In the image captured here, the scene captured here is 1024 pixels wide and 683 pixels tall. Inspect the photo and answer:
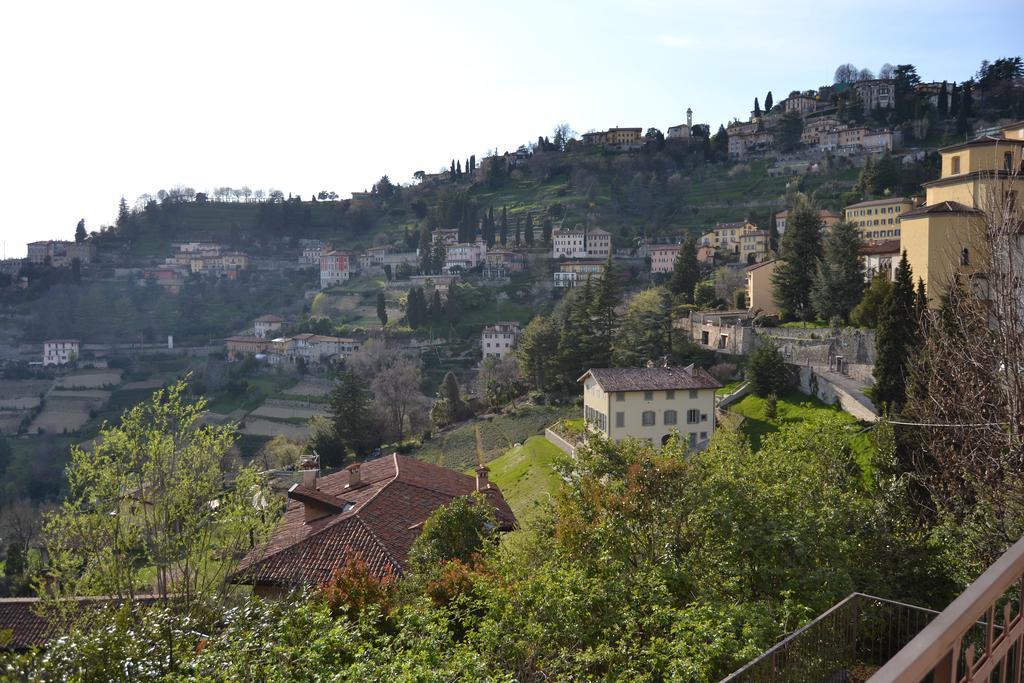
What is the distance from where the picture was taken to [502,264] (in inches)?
3349

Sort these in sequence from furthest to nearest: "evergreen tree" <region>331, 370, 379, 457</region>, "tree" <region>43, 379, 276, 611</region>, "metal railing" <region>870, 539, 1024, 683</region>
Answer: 1. "evergreen tree" <region>331, 370, 379, 457</region>
2. "tree" <region>43, 379, 276, 611</region>
3. "metal railing" <region>870, 539, 1024, 683</region>

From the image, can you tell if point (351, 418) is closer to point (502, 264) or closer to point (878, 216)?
point (878, 216)

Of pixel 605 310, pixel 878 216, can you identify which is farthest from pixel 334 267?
pixel 878 216

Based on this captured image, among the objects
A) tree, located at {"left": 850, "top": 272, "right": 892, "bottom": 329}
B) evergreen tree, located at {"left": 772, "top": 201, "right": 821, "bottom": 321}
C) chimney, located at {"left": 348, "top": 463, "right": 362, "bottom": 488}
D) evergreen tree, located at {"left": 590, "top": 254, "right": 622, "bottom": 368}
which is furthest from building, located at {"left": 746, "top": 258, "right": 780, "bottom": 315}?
chimney, located at {"left": 348, "top": 463, "right": 362, "bottom": 488}

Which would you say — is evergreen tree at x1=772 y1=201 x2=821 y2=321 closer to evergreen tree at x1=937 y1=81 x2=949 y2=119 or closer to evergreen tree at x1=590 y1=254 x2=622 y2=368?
evergreen tree at x1=590 y1=254 x2=622 y2=368

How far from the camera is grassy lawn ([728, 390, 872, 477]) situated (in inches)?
1094

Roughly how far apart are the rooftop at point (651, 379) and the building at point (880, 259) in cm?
1105

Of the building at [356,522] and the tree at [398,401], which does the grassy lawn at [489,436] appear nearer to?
the tree at [398,401]

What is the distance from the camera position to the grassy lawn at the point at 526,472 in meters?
24.4

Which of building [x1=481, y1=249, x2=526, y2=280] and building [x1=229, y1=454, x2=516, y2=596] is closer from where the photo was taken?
building [x1=229, y1=454, x2=516, y2=596]

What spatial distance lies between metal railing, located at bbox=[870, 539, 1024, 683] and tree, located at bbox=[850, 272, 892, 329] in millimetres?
30744

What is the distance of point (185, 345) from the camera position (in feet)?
283

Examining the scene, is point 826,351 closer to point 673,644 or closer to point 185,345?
point 673,644

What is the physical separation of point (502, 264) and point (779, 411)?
58.1 meters
